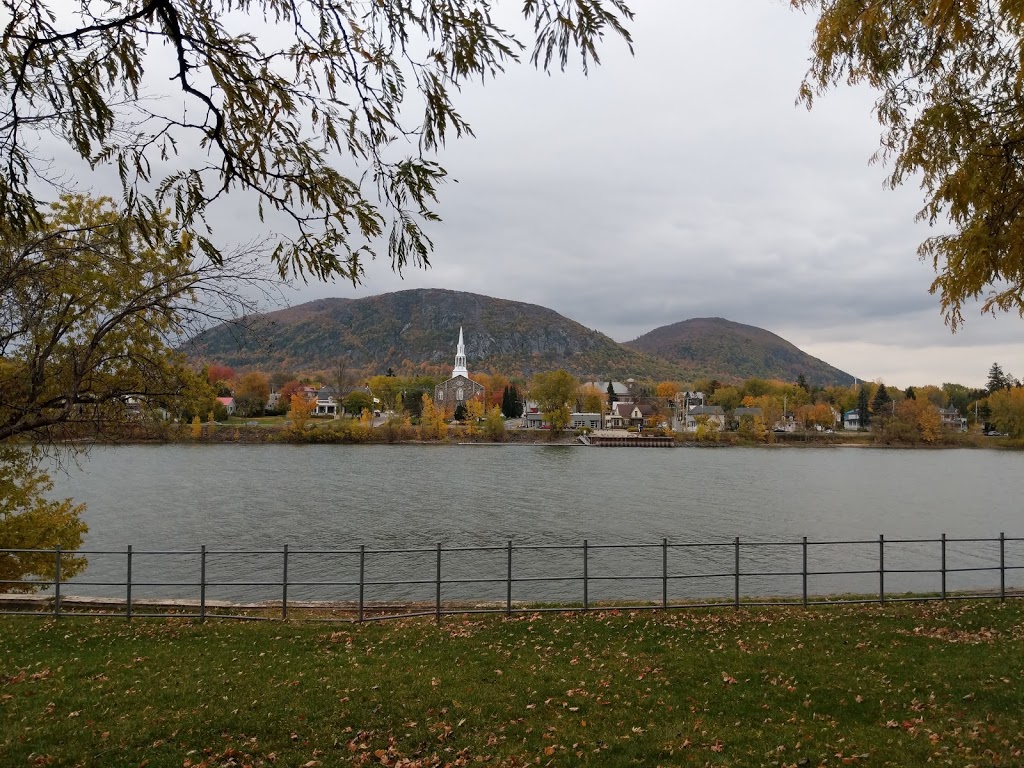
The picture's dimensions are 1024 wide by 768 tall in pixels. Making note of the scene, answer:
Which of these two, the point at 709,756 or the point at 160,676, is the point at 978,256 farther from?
the point at 160,676

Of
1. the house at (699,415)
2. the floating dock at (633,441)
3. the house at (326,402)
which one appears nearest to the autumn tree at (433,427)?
the floating dock at (633,441)

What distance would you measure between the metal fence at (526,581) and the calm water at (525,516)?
0.14 m

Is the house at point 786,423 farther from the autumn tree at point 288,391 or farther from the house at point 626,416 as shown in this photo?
the autumn tree at point 288,391

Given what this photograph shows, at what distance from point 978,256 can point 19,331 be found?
1102cm

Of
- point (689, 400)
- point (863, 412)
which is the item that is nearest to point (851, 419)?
point (863, 412)

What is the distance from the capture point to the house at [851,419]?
519 ft

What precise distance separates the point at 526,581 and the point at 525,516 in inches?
840

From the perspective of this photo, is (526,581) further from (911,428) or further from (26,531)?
(911,428)

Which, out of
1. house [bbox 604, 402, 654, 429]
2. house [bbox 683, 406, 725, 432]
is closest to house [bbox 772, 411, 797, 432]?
house [bbox 683, 406, 725, 432]

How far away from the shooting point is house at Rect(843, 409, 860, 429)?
15812 cm

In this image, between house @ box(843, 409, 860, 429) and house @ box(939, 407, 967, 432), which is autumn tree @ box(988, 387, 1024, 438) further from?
house @ box(843, 409, 860, 429)

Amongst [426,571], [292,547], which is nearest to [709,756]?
[426,571]

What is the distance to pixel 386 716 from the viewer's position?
7.56 m

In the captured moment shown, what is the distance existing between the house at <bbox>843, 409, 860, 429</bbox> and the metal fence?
14319cm
